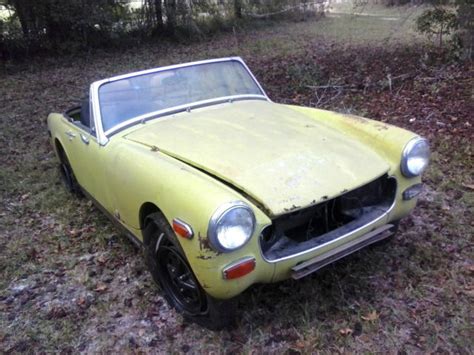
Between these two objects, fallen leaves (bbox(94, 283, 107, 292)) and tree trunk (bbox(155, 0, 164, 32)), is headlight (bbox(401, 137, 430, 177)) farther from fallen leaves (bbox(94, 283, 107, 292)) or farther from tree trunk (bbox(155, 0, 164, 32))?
tree trunk (bbox(155, 0, 164, 32))

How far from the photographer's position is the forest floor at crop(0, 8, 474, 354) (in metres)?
2.76

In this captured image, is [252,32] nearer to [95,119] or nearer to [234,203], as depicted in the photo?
[95,119]

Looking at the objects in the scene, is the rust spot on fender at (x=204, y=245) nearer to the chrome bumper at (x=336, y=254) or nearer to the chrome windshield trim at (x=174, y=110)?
the chrome bumper at (x=336, y=254)

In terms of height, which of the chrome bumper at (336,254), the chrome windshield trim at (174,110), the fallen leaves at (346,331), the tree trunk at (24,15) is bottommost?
the fallen leaves at (346,331)

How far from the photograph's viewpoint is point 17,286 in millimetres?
3490

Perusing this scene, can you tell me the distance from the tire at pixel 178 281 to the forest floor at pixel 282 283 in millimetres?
104

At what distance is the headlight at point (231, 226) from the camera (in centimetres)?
229

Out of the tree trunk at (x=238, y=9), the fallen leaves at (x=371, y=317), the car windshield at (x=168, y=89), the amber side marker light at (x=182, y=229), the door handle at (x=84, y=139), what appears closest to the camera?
the amber side marker light at (x=182, y=229)

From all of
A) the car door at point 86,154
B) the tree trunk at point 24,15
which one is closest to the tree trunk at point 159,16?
the tree trunk at point 24,15

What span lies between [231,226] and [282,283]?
3.41ft

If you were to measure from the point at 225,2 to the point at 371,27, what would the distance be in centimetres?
A: 520

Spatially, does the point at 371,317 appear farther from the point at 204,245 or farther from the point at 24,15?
the point at 24,15

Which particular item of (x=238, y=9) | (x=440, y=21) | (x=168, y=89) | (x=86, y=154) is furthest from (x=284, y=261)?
(x=238, y=9)

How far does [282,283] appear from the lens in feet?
10.4
